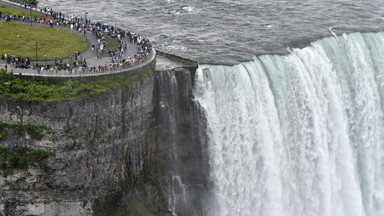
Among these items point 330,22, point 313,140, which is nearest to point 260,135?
point 313,140

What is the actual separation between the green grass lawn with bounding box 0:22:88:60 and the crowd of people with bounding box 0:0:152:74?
1.23 m

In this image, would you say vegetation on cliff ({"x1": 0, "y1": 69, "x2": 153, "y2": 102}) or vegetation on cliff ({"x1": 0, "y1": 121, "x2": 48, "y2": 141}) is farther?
vegetation on cliff ({"x1": 0, "y1": 121, "x2": 48, "y2": 141})

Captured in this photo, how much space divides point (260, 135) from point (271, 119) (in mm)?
2050

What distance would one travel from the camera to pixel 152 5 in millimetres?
84750

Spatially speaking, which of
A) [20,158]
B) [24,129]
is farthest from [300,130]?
[20,158]

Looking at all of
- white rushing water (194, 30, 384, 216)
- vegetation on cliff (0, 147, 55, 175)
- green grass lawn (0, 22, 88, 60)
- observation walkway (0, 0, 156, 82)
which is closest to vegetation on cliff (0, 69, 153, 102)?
observation walkway (0, 0, 156, 82)

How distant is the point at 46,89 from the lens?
47.1m

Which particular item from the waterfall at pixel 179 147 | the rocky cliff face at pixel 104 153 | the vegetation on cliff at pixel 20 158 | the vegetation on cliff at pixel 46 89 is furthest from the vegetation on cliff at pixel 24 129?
the waterfall at pixel 179 147

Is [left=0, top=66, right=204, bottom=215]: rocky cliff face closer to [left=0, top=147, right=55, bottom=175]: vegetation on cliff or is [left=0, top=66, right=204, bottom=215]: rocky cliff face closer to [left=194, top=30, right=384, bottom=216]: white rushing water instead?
[left=0, top=147, right=55, bottom=175]: vegetation on cliff

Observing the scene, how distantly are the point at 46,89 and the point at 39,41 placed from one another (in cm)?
1269

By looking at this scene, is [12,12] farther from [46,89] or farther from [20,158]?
[20,158]

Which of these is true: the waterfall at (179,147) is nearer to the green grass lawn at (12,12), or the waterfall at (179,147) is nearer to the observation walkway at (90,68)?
the observation walkway at (90,68)

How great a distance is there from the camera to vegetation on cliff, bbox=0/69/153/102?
46459mm

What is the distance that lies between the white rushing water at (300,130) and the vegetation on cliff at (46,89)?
438 inches
